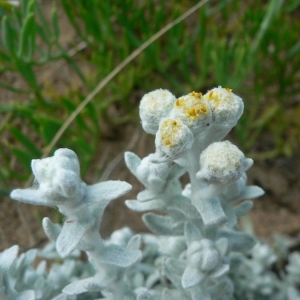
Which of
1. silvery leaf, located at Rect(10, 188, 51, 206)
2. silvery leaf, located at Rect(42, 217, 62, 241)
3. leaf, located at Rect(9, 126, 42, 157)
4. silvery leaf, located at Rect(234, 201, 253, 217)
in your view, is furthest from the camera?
leaf, located at Rect(9, 126, 42, 157)

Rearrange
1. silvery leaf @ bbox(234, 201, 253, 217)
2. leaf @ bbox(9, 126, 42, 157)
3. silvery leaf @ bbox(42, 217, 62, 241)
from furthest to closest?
leaf @ bbox(9, 126, 42, 157) → silvery leaf @ bbox(234, 201, 253, 217) → silvery leaf @ bbox(42, 217, 62, 241)

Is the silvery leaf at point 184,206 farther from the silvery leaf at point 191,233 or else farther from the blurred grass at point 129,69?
the blurred grass at point 129,69

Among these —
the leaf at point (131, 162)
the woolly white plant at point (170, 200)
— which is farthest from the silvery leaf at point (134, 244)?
the leaf at point (131, 162)

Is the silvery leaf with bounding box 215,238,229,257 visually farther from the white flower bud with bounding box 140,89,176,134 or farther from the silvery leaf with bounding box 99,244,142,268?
the white flower bud with bounding box 140,89,176,134

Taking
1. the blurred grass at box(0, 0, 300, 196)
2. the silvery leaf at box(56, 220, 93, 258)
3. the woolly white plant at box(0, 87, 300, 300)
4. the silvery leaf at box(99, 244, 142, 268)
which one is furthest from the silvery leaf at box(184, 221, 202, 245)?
the blurred grass at box(0, 0, 300, 196)

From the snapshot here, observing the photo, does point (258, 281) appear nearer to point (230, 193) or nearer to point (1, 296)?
point (230, 193)
